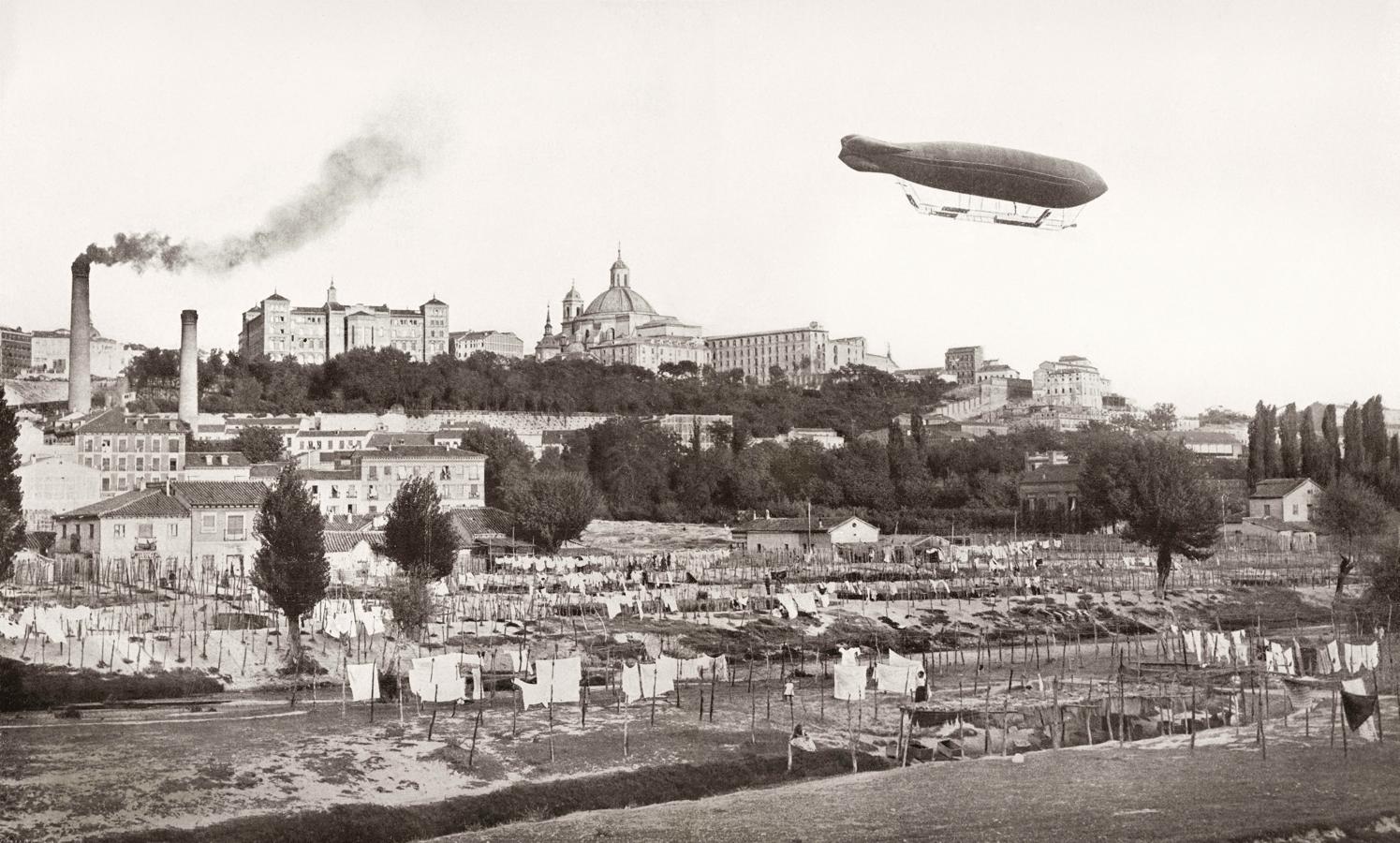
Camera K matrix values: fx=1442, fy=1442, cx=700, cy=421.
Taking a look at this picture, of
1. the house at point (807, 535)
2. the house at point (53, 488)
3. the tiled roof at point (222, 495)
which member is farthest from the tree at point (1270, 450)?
the house at point (53, 488)

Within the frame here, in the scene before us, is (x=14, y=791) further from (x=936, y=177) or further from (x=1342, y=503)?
(x=1342, y=503)

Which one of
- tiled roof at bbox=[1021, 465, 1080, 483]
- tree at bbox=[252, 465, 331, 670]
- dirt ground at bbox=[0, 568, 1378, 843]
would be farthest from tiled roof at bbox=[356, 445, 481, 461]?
tree at bbox=[252, 465, 331, 670]

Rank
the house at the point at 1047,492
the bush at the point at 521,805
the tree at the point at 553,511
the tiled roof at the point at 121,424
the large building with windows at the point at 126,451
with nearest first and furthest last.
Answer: the bush at the point at 521,805, the tree at the point at 553,511, the large building with windows at the point at 126,451, the tiled roof at the point at 121,424, the house at the point at 1047,492

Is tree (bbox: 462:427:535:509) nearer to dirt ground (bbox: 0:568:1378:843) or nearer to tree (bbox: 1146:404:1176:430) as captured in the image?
dirt ground (bbox: 0:568:1378:843)

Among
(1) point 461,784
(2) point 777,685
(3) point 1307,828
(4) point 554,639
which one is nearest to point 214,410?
(4) point 554,639

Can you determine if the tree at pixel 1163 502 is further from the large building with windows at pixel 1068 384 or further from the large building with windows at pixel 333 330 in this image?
the large building with windows at pixel 1068 384

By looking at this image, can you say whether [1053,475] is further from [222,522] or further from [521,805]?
[521,805]
